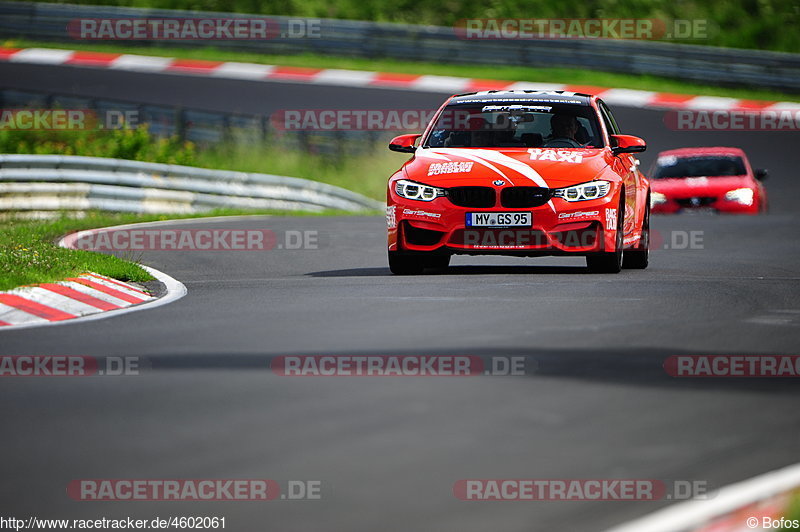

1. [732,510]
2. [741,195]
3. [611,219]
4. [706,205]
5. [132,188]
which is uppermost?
[732,510]

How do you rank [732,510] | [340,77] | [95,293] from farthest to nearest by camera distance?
[340,77]
[95,293]
[732,510]

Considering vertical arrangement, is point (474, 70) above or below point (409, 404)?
below

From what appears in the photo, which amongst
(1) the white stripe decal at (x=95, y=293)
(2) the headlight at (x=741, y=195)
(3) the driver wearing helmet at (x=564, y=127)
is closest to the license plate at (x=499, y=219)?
(3) the driver wearing helmet at (x=564, y=127)

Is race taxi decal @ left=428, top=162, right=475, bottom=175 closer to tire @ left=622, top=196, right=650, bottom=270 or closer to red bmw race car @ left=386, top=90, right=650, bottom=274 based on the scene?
red bmw race car @ left=386, top=90, right=650, bottom=274

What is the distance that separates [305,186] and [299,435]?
69.4ft

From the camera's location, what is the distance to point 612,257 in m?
13.5

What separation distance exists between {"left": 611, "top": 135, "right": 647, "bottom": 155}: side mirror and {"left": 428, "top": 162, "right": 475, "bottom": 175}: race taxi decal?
58.7 inches

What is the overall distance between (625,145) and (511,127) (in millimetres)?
1025

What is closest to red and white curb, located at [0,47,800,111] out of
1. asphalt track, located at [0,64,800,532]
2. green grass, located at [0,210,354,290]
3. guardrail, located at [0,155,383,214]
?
guardrail, located at [0,155,383,214]

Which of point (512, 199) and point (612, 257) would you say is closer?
point (512, 199)

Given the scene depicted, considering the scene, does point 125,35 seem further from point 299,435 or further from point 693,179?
point 299,435

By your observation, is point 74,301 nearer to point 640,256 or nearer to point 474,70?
point 640,256

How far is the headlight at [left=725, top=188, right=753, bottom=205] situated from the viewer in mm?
24359

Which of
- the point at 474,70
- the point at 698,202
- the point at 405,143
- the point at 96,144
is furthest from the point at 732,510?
the point at 474,70
